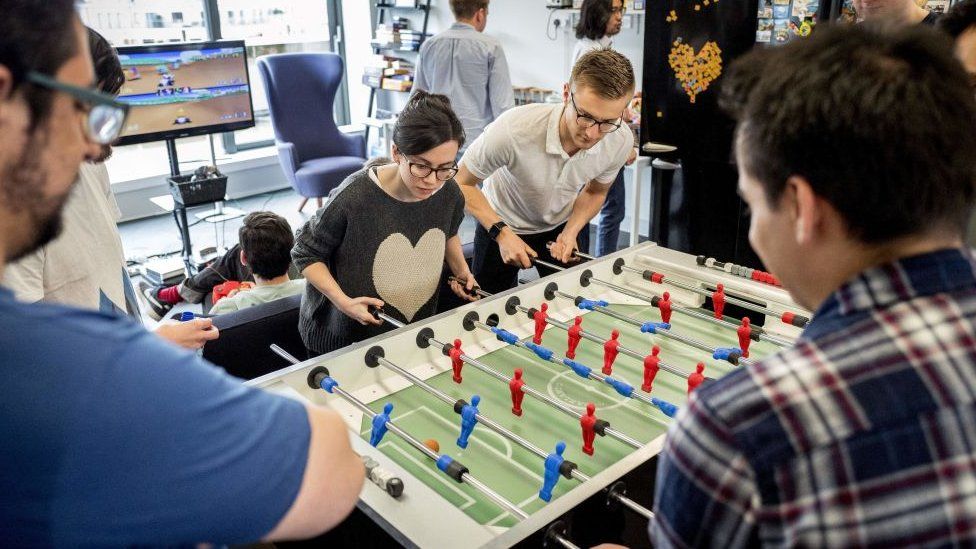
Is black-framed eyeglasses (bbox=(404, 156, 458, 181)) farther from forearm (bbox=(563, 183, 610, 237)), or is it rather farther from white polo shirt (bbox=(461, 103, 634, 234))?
forearm (bbox=(563, 183, 610, 237))

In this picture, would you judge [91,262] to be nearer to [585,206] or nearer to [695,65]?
[585,206]

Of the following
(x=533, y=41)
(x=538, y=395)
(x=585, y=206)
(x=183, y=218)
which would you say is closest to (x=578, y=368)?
(x=538, y=395)

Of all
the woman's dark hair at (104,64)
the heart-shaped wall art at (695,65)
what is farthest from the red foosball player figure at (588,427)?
the heart-shaped wall art at (695,65)

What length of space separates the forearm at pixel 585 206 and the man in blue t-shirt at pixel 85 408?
2257 mm

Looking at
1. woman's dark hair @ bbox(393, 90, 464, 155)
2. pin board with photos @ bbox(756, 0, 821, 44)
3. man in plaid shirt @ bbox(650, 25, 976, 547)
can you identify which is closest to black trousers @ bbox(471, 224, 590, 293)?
woman's dark hair @ bbox(393, 90, 464, 155)

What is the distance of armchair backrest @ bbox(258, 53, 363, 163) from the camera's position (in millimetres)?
5535

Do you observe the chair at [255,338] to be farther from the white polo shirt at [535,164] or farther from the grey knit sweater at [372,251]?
the white polo shirt at [535,164]

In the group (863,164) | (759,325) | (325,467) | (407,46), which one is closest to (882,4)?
(759,325)

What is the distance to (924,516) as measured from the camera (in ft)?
2.33

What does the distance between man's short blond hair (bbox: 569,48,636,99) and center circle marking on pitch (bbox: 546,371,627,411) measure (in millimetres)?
965

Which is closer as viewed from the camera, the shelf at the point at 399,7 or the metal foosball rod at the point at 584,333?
the metal foosball rod at the point at 584,333

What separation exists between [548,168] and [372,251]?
2.92 feet

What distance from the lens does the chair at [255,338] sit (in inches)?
97.7

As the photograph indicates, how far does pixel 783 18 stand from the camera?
3.80 m
